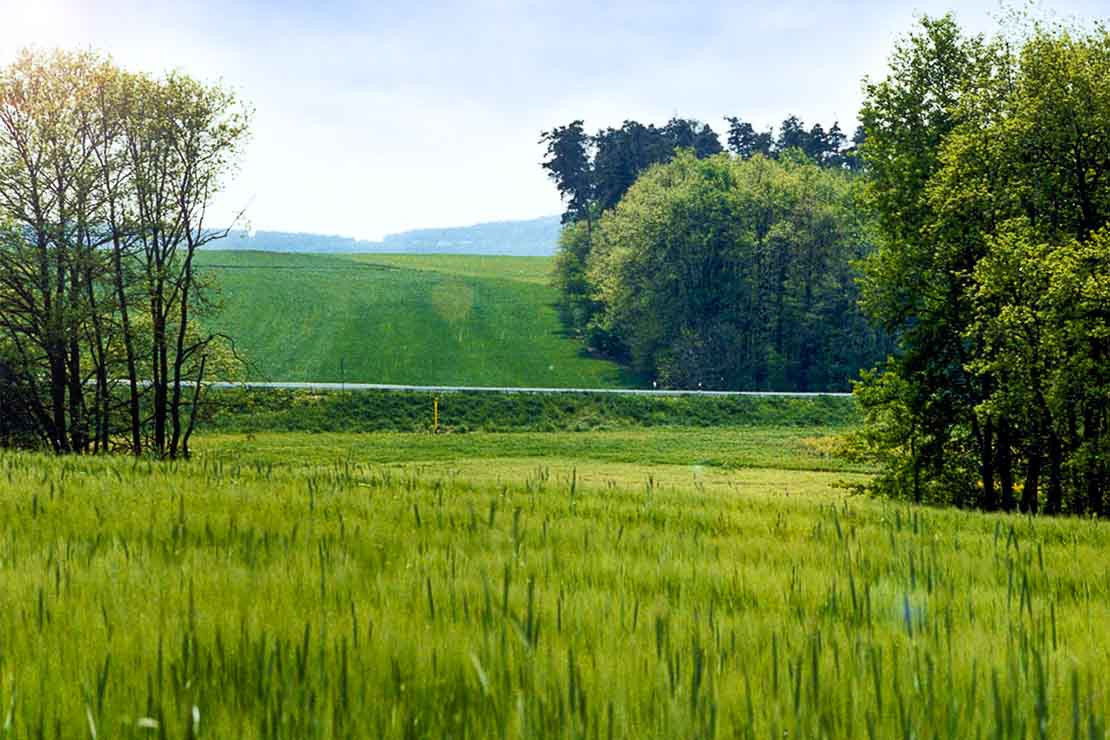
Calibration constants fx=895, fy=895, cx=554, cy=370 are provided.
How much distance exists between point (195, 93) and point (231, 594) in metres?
30.7

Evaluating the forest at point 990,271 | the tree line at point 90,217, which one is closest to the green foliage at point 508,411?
the tree line at point 90,217

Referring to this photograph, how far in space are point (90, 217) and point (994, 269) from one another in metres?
27.6

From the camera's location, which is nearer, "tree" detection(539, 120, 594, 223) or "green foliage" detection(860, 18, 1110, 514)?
"green foliage" detection(860, 18, 1110, 514)

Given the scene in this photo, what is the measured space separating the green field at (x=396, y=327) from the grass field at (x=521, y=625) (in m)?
65.7

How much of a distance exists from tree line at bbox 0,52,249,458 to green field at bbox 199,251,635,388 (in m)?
37.4

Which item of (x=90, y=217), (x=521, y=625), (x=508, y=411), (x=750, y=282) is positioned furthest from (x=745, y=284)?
(x=521, y=625)

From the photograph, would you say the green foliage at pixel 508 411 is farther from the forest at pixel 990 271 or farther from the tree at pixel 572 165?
the tree at pixel 572 165

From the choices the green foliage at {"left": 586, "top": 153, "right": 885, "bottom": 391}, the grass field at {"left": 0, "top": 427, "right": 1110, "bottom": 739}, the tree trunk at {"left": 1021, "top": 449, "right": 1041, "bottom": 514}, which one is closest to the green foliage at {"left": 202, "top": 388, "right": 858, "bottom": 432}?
the green foliage at {"left": 586, "top": 153, "right": 885, "bottom": 391}

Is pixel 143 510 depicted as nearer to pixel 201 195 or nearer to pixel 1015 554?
pixel 1015 554

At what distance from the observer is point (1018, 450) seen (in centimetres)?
2833

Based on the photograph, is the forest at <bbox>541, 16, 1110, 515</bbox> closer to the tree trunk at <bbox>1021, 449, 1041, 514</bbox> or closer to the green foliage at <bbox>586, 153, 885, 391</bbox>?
the tree trunk at <bbox>1021, 449, 1041, 514</bbox>

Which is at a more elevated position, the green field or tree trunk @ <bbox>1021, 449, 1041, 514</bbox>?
the green field

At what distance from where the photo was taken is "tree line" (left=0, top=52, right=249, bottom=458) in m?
28.8

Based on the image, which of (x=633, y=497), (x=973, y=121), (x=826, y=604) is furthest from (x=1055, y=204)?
(x=826, y=604)
